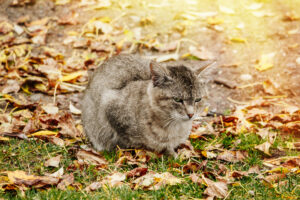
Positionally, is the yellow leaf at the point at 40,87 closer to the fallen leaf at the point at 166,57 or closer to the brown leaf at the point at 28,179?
the fallen leaf at the point at 166,57

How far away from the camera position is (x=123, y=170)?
124 inches

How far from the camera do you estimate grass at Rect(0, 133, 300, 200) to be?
2656 millimetres

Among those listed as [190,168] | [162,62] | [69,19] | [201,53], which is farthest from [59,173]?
[69,19]

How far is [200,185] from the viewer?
2.82 m

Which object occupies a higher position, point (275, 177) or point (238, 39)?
point (238, 39)

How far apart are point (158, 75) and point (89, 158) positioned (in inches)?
38.4

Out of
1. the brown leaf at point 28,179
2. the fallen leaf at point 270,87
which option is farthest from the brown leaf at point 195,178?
the fallen leaf at point 270,87

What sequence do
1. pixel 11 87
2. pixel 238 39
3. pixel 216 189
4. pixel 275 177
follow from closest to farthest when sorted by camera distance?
pixel 216 189 → pixel 275 177 → pixel 11 87 → pixel 238 39

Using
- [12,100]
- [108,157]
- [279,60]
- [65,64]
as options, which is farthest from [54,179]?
[279,60]

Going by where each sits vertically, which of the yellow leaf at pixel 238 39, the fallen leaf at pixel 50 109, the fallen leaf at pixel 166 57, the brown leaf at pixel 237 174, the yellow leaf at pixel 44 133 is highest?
the yellow leaf at pixel 238 39

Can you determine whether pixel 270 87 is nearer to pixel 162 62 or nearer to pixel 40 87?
pixel 162 62

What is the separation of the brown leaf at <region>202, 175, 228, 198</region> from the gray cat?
65 cm

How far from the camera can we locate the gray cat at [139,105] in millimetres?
3213

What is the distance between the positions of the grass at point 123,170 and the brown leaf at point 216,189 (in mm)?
55
